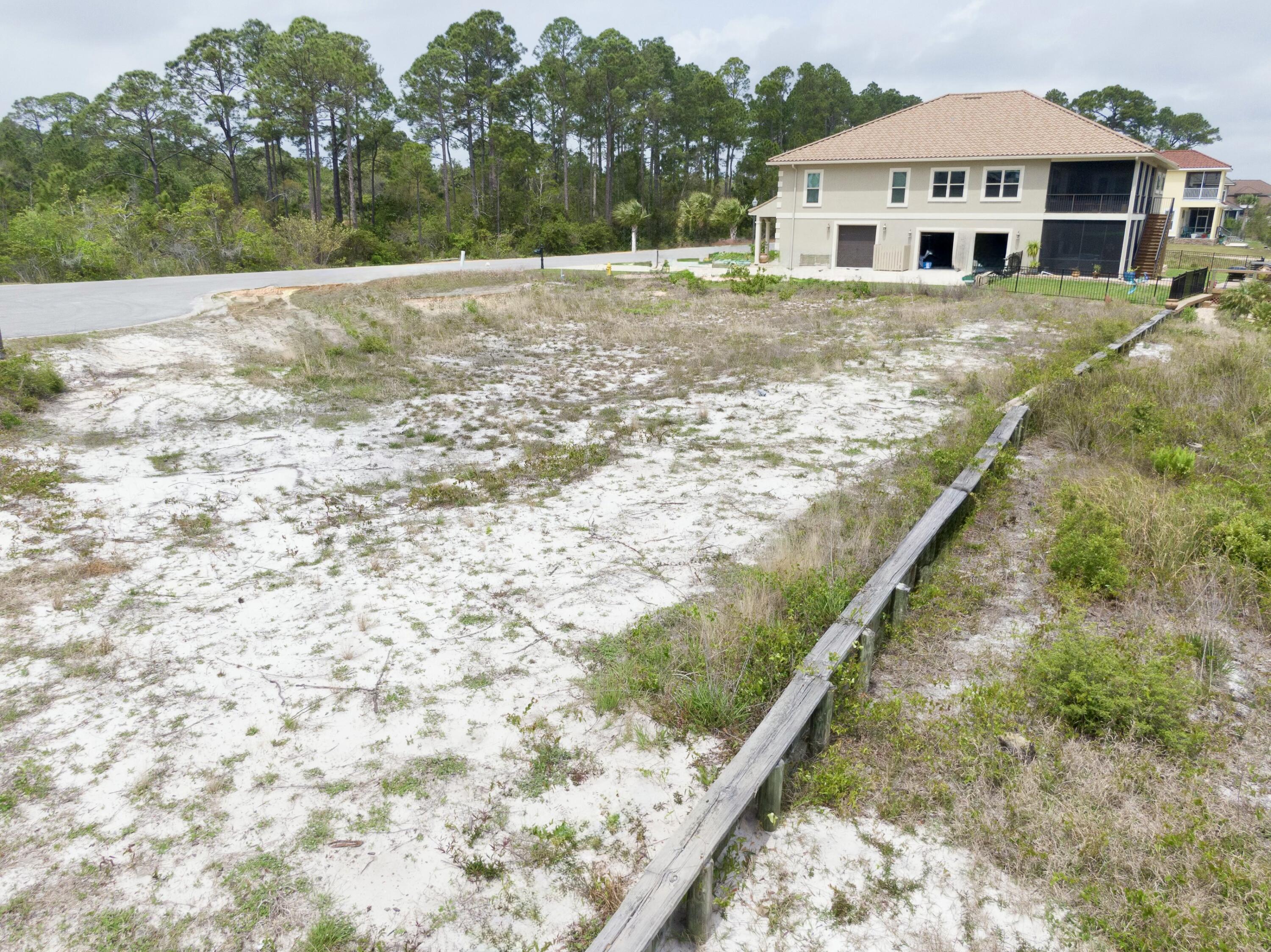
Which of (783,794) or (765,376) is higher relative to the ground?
(765,376)

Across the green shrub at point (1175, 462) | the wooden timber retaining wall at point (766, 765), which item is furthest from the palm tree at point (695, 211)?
the wooden timber retaining wall at point (766, 765)

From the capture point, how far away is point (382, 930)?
3.33 meters

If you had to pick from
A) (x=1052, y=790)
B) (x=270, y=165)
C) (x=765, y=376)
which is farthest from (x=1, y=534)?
(x=270, y=165)

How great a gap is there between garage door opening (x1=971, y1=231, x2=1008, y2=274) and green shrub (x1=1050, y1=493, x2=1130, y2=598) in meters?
28.9

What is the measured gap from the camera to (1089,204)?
29203mm

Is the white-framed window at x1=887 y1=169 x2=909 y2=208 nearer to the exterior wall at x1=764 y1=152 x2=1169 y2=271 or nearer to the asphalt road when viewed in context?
the exterior wall at x1=764 y1=152 x2=1169 y2=271

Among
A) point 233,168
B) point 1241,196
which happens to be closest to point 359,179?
point 233,168

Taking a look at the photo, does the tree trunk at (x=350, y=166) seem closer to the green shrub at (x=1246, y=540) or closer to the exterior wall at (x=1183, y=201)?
the green shrub at (x=1246, y=540)

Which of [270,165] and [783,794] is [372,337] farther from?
[270,165]

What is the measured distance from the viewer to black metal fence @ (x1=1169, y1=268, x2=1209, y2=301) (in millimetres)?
22688

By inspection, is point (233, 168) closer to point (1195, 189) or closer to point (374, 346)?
point (374, 346)

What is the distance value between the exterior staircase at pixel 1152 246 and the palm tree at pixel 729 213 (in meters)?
28.5

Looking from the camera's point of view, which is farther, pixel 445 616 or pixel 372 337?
pixel 372 337

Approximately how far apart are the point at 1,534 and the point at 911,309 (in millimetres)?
19515
